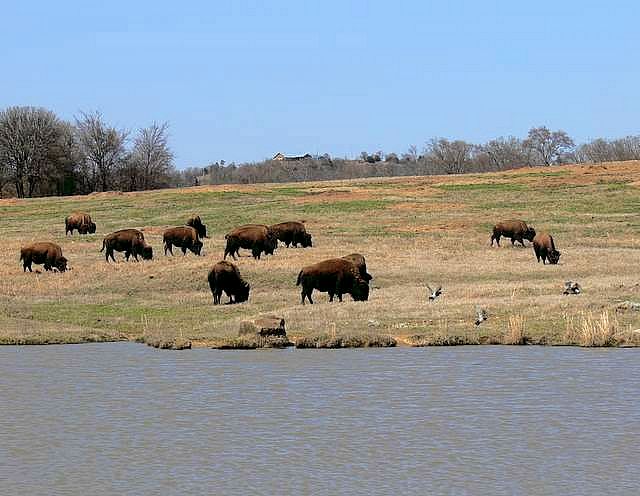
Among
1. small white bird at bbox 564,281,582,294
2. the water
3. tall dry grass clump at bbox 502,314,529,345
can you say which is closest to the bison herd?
small white bird at bbox 564,281,582,294

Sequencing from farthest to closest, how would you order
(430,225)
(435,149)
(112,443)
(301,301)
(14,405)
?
1. (435,149)
2. (430,225)
3. (301,301)
4. (14,405)
5. (112,443)

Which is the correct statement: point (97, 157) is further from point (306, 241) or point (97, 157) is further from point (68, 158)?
point (306, 241)

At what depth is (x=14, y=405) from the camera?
16.5 metres

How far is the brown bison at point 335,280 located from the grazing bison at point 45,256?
12.6 metres

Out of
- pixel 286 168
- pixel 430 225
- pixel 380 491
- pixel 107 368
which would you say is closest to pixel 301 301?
pixel 107 368

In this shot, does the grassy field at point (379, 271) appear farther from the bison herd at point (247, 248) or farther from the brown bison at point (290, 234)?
the brown bison at point (290, 234)

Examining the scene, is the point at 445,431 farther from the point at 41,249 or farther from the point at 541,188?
the point at 541,188

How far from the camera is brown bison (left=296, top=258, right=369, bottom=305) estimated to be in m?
28.0

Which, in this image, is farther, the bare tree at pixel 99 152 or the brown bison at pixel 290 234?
the bare tree at pixel 99 152

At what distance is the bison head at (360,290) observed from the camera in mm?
28031

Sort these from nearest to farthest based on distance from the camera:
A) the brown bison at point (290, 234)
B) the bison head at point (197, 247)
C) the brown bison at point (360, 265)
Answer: the brown bison at point (360, 265)
the bison head at point (197, 247)
the brown bison at point (290, 234)

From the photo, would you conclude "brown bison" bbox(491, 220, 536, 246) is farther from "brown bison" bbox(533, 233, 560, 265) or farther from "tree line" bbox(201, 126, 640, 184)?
"tree line" bbox(201, 126, 640, 184)

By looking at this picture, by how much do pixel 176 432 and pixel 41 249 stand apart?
80.7 feet

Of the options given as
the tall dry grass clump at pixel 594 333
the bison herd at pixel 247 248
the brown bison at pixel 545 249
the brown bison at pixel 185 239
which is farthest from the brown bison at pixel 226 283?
the brown bison at pixel 545 249
